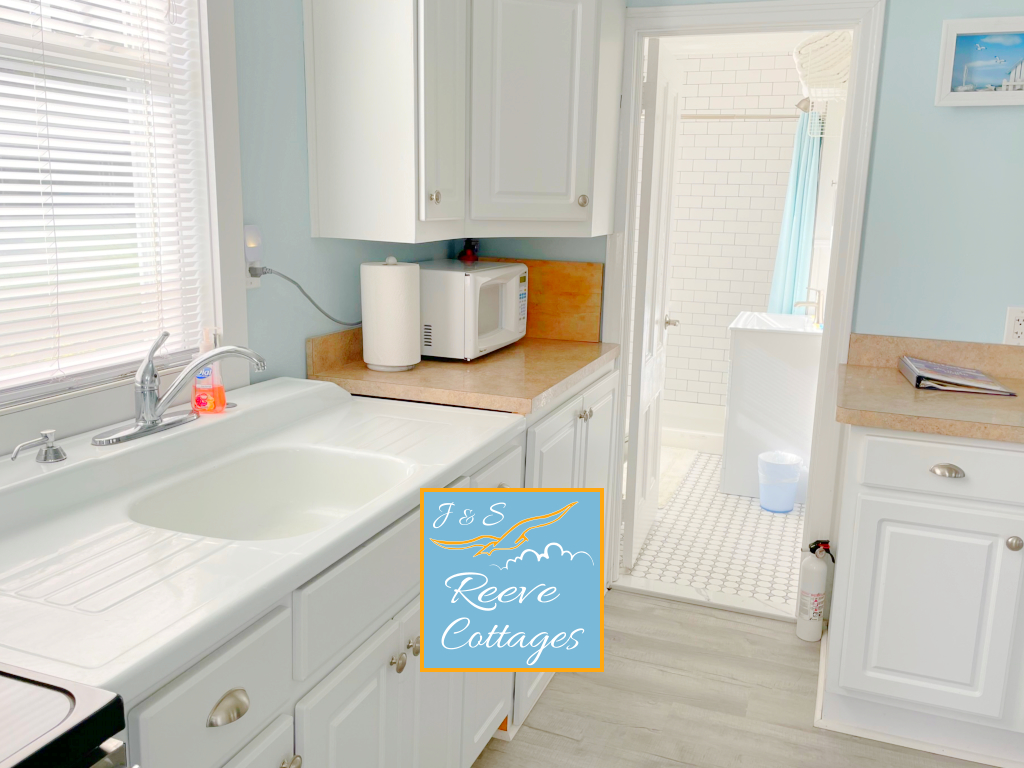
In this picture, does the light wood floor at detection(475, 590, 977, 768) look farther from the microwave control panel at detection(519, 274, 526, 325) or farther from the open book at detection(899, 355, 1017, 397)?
the microwave control panel at detection(519, 274, 526, 325)

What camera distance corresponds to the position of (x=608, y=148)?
2852 mm

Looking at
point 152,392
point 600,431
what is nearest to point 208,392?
point 152,392

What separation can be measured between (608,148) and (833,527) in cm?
153

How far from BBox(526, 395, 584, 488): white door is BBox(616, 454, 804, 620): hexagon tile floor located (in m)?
0.90

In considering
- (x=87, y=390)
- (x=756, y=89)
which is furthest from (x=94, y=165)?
(x=756, y=89)

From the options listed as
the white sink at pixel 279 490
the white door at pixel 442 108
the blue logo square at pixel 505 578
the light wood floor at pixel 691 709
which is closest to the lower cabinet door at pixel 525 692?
the light wood floor at pixel 691 709

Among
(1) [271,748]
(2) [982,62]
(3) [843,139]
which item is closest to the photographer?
(1) [271,748]

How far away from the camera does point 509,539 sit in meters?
1.87

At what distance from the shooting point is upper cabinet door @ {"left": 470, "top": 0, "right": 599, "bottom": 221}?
2.45 meters

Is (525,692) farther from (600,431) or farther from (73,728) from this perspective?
(73,728)

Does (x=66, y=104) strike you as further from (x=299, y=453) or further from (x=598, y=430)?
(x=598, y=430)

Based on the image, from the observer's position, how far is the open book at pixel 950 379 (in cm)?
236

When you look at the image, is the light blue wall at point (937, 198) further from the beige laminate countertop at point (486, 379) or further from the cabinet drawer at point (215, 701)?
the cabinet drawer at point (215, 701)

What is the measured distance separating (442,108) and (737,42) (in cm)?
220
